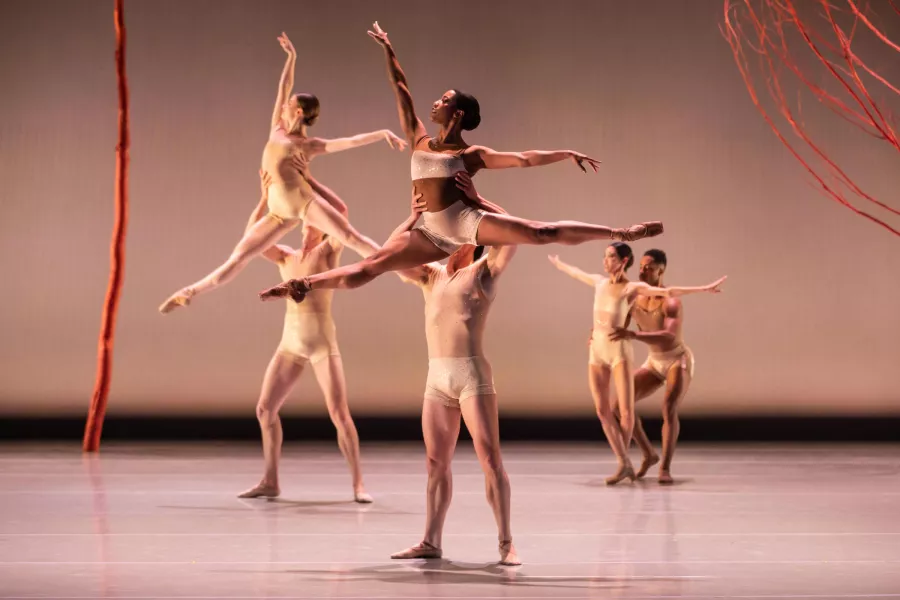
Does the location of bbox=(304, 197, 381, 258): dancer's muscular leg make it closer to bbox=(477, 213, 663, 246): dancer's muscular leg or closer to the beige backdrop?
bbox=(477, 213, 663, 246): dancer's muscular leg

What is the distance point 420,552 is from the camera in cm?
491

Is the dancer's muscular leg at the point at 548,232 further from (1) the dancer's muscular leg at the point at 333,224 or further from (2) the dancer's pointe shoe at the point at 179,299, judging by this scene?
(2) the dancer's pointe shoe at the point at 179,299

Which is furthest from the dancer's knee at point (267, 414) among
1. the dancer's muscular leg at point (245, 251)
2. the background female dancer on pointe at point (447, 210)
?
the background female dancer on pointe at point (447, 210)

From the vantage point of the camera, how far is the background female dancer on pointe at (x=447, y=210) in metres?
4.53

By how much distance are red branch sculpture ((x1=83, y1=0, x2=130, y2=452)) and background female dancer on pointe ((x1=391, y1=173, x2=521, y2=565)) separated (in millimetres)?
4772

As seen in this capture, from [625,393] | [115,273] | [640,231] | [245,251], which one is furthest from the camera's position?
[115,273]

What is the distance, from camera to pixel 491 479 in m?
4.72

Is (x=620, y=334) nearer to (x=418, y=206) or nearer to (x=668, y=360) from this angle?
(x=668, y=360)

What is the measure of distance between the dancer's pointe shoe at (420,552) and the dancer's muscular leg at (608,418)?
2649 millimetres

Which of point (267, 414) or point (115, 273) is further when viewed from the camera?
point (115, 273)

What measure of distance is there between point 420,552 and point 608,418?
2726mm

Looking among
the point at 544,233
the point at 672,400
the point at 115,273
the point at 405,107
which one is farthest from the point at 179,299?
the point at 115,273

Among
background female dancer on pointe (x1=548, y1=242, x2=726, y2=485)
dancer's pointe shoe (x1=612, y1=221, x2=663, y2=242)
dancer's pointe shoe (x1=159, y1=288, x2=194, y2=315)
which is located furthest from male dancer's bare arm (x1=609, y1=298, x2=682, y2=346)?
dancer's pointe shoe (x1=612, y1=221, x2=663, y2=242)

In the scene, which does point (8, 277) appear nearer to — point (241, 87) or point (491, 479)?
point (241, 87)
